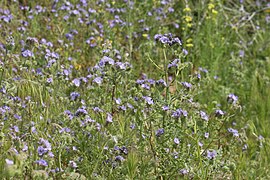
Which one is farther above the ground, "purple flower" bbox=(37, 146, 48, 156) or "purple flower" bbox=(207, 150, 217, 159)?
"purple flower" bbox=(207, 150, 217, 159)

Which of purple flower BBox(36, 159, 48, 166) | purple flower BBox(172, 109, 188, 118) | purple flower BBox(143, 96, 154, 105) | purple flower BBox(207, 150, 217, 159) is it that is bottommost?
purple flower BBox(36, 159, 48, 166)

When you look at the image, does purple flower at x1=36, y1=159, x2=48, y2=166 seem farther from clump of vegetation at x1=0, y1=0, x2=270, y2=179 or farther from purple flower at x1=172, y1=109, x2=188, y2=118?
purple flower at x1=172, y1=109, x2=188, y2=118

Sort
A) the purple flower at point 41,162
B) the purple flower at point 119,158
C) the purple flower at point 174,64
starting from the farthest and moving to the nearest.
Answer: the purple flower at point 174,64
the purple flower at point 119,158
the purple flower at point 41,162

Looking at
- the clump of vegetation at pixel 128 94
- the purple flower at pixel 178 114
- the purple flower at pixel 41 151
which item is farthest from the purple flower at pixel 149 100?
the purple flower at pixel 41 151

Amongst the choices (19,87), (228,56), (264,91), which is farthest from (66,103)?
(228,56)

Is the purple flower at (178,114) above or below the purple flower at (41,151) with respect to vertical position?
above

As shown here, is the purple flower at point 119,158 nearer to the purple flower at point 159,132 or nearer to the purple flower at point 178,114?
the purple flower at point 159,132

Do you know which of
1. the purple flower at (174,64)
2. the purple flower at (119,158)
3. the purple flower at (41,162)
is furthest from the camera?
the purple flower at (174,64)

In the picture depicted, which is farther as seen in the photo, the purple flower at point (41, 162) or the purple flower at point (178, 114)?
the purple flower at point (178, 114)

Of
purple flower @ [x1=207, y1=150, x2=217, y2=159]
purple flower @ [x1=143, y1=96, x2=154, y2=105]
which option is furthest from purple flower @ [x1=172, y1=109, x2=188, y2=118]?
purple flower @ [x1=207, y1=150, x2=217, y2=159]

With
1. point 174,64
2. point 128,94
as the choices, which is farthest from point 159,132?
point 128,94

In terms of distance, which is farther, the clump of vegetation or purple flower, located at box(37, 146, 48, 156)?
the clump of vegetation

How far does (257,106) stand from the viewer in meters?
4.47

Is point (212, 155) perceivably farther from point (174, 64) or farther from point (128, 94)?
point (128, 94)
